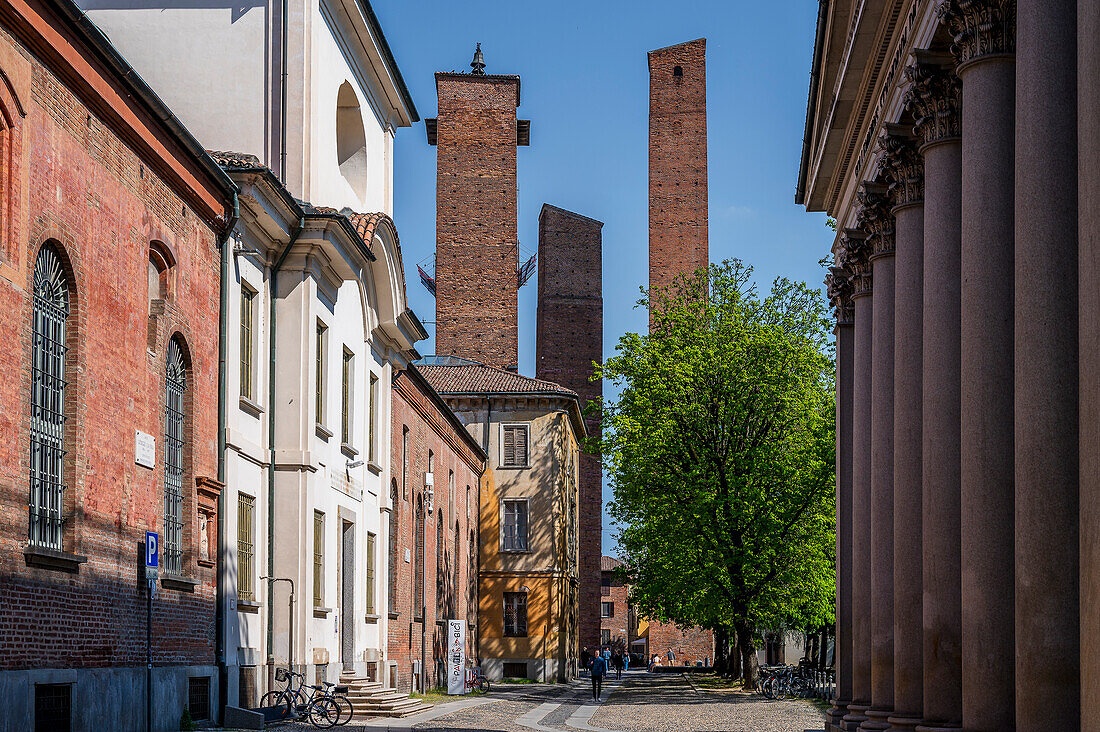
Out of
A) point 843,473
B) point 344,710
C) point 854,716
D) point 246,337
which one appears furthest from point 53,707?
point 344,710

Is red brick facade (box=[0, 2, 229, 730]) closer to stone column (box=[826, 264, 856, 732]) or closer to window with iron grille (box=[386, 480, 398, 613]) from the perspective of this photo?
stone column (box=[826, 264, 856, 732])

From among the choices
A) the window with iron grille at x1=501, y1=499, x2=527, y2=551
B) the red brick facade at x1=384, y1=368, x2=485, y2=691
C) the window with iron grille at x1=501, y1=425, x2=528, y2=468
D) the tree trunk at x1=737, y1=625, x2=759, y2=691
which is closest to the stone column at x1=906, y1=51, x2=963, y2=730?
the red brick facade at x1=384, y1=368, x2=485, y2=691

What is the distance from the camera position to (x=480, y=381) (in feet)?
188

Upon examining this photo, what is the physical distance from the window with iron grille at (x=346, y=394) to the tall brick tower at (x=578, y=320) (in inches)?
1486

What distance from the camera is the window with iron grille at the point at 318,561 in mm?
25188

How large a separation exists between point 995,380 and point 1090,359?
3.25 metres

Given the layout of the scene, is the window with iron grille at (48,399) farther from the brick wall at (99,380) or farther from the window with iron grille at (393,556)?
the window with iron grille at (393,556)

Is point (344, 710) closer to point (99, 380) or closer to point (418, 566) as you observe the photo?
point (99, 380)

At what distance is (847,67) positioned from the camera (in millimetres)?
17203

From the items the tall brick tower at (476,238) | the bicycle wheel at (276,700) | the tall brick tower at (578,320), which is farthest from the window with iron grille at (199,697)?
the tall brick tower at (578,320)

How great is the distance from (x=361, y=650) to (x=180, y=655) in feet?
38.0

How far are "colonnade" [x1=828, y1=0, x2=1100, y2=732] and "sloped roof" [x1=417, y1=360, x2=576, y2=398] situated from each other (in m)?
39.9

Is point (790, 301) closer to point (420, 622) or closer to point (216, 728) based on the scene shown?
point (420, 622)

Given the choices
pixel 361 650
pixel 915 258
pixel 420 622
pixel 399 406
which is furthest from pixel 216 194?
pixel 420 622
